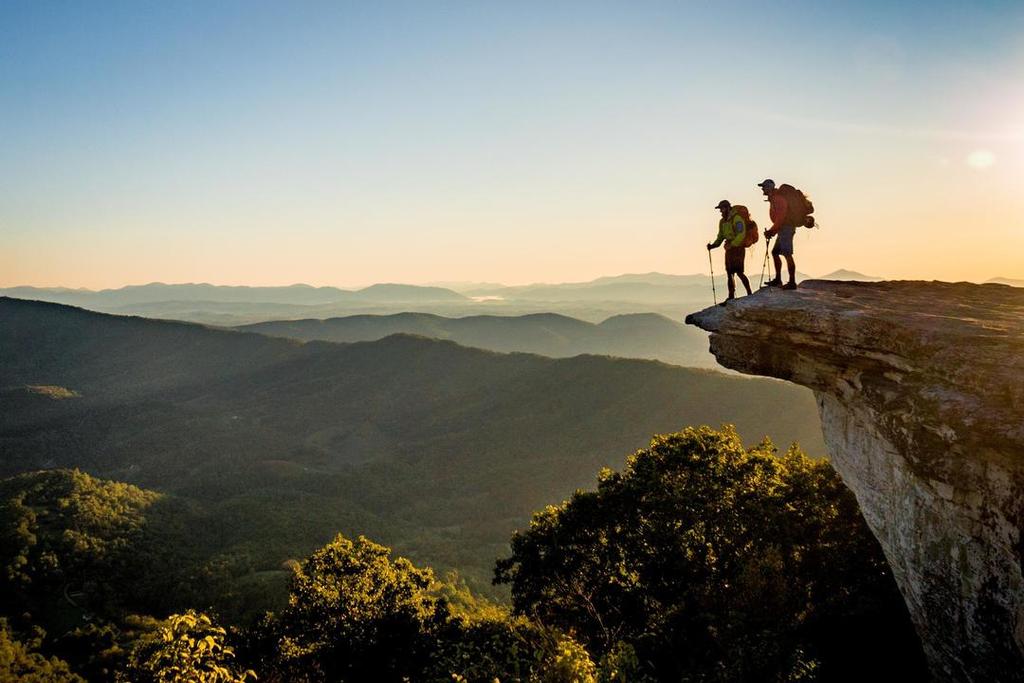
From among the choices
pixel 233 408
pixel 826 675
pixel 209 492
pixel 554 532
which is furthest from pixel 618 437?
pixel 233 408

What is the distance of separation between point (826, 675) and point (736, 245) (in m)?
12.2

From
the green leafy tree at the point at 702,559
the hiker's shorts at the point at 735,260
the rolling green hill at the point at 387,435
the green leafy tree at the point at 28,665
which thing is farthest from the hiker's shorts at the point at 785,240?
the rolling green hill at the point at 387,435

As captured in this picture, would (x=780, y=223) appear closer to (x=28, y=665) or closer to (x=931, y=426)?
(x=931, y=426)

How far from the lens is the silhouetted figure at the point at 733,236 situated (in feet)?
51.3

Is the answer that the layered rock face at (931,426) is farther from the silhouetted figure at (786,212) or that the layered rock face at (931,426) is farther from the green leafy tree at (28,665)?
A: the green leafy tree at (28,665)

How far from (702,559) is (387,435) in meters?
128

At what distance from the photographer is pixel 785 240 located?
1506 centimetres

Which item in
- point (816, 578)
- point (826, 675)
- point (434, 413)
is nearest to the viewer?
point (826, 675)

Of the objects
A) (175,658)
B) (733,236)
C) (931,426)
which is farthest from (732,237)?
(175,658)

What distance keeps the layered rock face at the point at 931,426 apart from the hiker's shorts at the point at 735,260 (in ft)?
3.62

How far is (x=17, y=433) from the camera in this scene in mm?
122562

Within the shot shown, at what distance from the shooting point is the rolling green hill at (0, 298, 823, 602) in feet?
254

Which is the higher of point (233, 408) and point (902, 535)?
point (902, 535)

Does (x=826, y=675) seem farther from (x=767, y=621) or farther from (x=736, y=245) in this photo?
(x=736, y=245)
